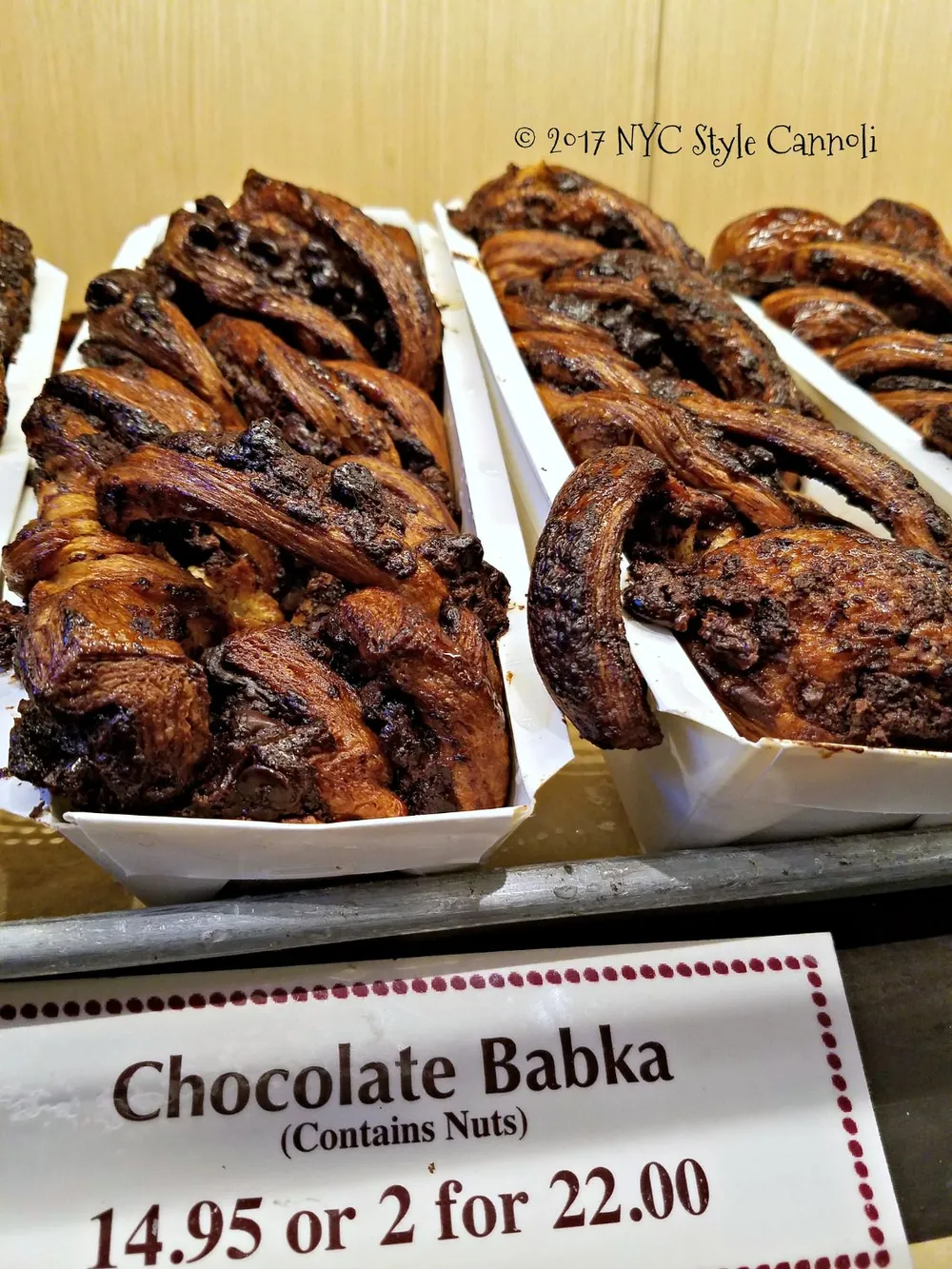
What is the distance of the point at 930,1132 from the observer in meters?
1.24

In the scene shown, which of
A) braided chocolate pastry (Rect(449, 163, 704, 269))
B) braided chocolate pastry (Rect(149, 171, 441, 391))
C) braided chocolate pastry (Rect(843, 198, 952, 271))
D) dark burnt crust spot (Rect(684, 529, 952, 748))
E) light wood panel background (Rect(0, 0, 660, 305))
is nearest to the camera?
dark burnt crust spot (Rect(684, 529, 952, 748))

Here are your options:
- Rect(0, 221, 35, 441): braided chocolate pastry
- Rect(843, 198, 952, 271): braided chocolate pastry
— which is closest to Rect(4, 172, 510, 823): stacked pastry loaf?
Rect(0, 221, 35, 441): braided chocolate pastry

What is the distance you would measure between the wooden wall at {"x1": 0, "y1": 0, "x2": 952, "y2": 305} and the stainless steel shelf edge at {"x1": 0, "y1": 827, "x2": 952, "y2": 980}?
8.03 ft

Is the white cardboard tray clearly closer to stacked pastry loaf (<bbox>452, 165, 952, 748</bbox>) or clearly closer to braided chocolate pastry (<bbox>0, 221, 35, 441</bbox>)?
braided chocolate pastry (<bbox>0, 221, 35, 441</bbox>)

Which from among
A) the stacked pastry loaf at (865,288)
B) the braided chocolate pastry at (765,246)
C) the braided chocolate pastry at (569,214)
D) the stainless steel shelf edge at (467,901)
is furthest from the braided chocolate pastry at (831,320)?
the stainless steel shelf edge at (467,901)

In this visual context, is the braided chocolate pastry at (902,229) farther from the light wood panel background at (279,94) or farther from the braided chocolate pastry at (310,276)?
the braided chocolate pastry at (310,276)

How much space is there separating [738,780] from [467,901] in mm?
357

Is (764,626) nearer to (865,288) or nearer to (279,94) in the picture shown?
(865,288)

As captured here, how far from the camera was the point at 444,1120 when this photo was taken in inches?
43.5

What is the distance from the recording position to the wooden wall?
8.59ft

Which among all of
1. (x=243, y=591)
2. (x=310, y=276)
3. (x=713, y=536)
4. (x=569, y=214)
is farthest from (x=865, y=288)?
(x=243, y=591)

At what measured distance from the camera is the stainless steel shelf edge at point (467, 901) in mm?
1035

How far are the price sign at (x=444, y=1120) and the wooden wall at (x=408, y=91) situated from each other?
2.52m

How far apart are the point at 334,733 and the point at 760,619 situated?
0.56m
